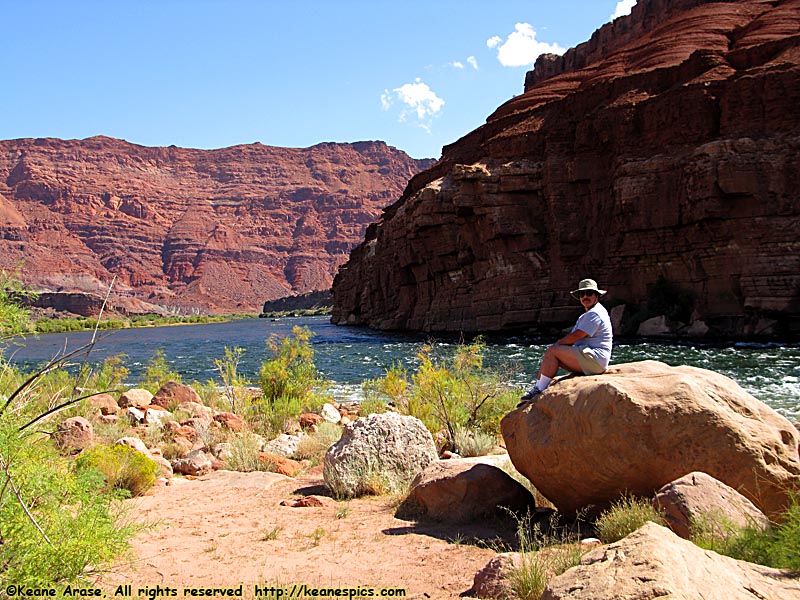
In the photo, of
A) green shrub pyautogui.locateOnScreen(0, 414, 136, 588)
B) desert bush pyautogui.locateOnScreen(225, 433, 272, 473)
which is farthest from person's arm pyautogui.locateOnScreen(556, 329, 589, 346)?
desert bush pyautogui.locateOnScreen(225, 433, 272, 473)

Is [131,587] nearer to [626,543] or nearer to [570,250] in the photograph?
[626,543]

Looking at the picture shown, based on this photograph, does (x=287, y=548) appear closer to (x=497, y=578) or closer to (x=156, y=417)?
(x=497, y=578)

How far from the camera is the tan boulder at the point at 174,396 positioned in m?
14.5

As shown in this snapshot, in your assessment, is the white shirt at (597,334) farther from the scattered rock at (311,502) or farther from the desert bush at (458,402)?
the desert bush at (458,402)

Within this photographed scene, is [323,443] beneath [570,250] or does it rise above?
beneath

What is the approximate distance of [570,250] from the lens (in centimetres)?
4116

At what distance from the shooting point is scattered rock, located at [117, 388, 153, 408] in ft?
47.5

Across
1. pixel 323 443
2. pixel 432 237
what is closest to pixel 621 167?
pixel 432 237

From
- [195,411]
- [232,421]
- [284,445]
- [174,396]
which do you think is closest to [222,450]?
[284,445]

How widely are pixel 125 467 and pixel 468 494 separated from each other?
4181 mm

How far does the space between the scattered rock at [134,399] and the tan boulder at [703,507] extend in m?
12.8

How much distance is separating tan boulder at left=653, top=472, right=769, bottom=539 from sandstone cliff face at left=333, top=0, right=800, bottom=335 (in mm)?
28928

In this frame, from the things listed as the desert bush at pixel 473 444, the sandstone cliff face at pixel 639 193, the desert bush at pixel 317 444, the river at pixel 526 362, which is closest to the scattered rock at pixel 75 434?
the desert bush at pixel 317 444

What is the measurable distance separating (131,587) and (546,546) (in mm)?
3120
